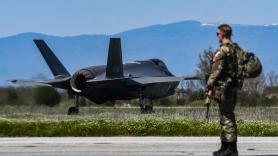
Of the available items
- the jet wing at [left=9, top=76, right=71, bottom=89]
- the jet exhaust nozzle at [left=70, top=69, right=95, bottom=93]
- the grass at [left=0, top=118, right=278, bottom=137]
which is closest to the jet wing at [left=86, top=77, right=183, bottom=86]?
the jet exhaust nozzle at [left=70, top=69, right=95, bottom=93]

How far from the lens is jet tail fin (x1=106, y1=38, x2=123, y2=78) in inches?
1453

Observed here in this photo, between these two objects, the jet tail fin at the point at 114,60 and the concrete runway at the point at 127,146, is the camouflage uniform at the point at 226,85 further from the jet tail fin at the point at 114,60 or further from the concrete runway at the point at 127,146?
the jet tail fin at the point at 114,60

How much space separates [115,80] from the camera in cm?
3850

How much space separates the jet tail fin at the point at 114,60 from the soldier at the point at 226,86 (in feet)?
75.6

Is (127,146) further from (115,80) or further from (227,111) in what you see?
(115,80)

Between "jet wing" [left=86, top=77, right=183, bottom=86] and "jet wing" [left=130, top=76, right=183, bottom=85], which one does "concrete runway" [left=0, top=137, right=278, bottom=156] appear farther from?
"jet wing" [left=130, top=76, right=183, bottom=85]

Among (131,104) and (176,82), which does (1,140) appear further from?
(131,104)

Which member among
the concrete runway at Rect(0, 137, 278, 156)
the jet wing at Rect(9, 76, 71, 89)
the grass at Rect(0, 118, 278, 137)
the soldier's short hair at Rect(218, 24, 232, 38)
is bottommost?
the concrete runway at Rect(0, 137, 278, 156)

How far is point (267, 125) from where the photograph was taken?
20750 mm

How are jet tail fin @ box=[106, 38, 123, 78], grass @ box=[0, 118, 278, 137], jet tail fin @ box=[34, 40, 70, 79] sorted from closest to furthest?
grass @ box=[0, 118, 278, 137] → jet tail fin @ box=[106, 38, 123, 78] → jet tail fin @ box=[34, 40, 70, 79]

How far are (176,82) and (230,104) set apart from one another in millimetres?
27738

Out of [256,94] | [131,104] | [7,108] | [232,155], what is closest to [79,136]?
[232,155]

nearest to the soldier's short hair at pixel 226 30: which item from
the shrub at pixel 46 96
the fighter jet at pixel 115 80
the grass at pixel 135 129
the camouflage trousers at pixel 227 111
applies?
the camouflage trousers at pixel 227 111

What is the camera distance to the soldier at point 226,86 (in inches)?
539
